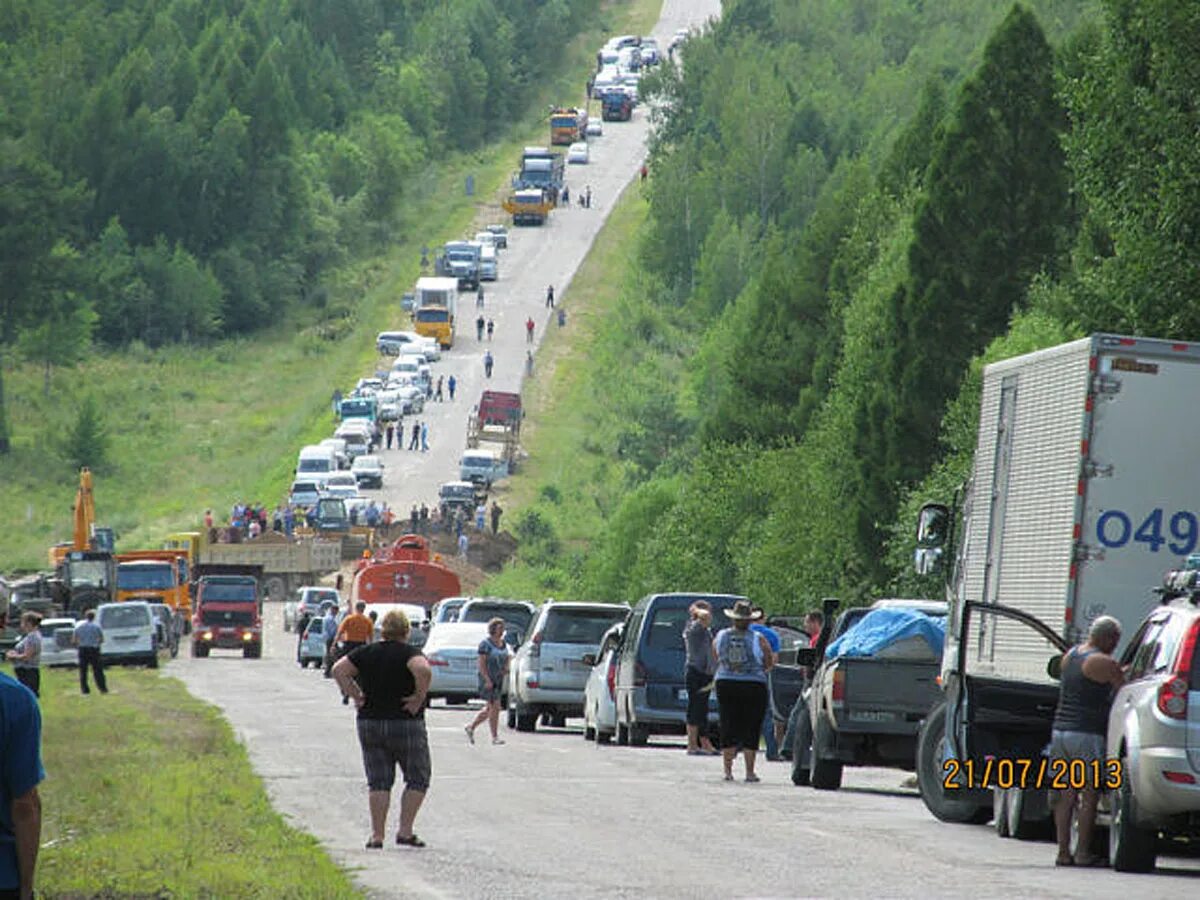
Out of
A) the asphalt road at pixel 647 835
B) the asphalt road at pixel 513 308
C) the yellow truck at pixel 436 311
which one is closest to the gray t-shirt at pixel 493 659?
the asphalt road at pixel 647 835

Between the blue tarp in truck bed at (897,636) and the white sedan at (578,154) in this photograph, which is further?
the white sedan at (578,154)

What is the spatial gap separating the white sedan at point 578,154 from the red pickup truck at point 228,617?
115761 mm

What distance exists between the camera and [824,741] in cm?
2666

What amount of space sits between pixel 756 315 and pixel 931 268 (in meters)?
21.2

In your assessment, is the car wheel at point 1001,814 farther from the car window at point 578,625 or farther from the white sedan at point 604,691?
the car window at point 578,625

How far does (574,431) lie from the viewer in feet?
424

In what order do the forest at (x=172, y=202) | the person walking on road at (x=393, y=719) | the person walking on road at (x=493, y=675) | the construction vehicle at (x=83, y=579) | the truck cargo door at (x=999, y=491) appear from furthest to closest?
the forest at (x=172, y=202), the construction vehicle at (x=83, y=579), the person walking on road at (x=493, y=675), the truck cargo door at (x=999, y=491), the person walking on road at (x=393, y=719)

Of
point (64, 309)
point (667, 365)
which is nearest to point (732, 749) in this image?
point (667, 365)

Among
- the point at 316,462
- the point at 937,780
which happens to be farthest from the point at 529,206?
the point at 937,780

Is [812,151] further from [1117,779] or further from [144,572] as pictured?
[1117,779]

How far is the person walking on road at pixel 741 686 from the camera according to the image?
27797 millimetres

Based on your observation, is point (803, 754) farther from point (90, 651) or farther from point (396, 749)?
point (90, 651)

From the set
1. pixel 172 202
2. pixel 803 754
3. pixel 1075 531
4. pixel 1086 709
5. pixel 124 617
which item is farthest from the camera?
pixel 172 202

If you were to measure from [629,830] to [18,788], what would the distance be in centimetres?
1100
